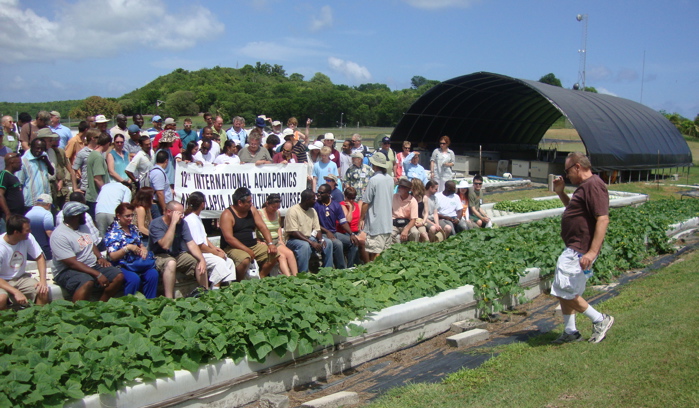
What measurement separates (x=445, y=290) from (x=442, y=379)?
74.1 inches

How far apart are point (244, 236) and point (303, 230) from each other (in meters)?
0.99

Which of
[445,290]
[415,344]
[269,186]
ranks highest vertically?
[269,186]

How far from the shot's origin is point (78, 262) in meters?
6.70

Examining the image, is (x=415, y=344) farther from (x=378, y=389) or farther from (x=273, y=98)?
(x=273, y=98)

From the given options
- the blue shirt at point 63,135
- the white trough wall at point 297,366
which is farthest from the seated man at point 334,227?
the blue shirt at point 63,135

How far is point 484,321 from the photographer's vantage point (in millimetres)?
7398

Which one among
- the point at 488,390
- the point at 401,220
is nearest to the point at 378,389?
the point at 488,390

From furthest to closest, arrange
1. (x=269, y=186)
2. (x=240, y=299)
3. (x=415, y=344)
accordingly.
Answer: (x=269, y=186) < (x=415, y=344) < (x=240, y=299)

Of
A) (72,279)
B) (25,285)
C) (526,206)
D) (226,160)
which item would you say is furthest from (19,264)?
(526,206)

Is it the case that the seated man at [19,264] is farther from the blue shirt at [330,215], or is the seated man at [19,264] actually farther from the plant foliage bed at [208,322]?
the blue shirt at [330,215]

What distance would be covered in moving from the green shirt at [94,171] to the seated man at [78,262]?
2572mm

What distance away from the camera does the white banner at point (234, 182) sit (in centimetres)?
973

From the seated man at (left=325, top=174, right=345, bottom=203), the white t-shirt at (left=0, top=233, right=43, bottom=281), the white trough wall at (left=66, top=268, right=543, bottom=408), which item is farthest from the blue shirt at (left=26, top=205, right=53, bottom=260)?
the seated man at (left=325, top=174, right=345, bottom=203)

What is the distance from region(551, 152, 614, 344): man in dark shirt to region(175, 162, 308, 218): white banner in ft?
16.5
